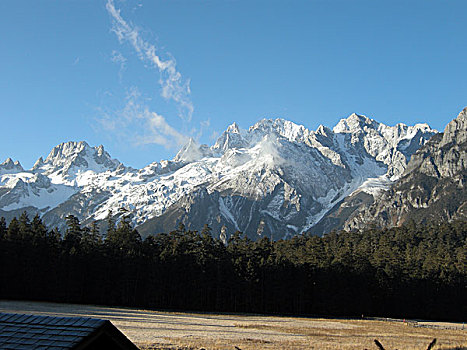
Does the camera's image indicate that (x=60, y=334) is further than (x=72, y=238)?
No

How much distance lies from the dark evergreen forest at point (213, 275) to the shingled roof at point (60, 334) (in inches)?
3497

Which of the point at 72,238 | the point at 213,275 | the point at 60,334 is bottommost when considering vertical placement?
the point at 60,334

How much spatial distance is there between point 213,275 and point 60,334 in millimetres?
99916

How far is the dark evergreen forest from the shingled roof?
291 feet

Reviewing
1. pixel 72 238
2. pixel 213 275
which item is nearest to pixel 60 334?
pixel 72 238

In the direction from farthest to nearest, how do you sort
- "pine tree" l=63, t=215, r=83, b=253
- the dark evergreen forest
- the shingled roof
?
"pine tree" l=63, t=215, r=83, b=253
the dark evergreen forest
the shingled roof

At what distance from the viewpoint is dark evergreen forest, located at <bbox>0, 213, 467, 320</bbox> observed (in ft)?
313

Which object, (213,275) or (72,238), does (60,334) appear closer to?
(72,238)

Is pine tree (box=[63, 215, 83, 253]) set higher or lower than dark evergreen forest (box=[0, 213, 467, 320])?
higher

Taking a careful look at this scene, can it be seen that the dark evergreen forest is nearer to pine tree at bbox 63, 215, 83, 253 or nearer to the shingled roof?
pine tree at bbox 63, 215, 83, 253

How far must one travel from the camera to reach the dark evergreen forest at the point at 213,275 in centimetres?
9538

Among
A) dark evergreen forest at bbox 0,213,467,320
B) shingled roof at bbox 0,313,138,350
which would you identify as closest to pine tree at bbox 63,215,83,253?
dark evergreen forest at bbox 0,213,467,320

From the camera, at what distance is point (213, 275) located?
10856cm

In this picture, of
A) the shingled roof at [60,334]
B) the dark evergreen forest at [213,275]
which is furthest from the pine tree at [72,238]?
the shingled roof at [60,334]
